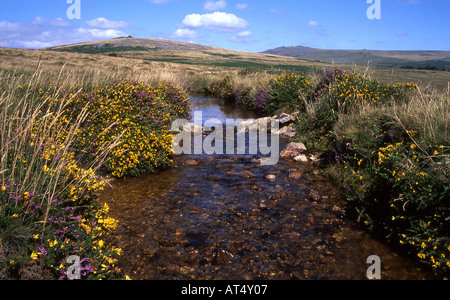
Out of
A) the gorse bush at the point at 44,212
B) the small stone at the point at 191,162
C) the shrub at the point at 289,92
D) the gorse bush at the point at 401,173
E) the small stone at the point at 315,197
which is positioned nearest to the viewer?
the gorse bush at the point at 44,212

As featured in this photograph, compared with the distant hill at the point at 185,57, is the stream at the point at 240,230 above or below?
below

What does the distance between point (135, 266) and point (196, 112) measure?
41.2 feet

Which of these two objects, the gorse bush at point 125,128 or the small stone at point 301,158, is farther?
the small stone at point 301,158

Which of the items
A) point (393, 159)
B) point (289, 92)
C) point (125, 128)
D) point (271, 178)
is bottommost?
point (271, 178)

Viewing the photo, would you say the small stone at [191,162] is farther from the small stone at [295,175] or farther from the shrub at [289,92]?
the shrub at [289,92]

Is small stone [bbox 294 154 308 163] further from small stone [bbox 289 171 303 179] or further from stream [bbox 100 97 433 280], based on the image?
small stone [bbox 289 171 303 179]

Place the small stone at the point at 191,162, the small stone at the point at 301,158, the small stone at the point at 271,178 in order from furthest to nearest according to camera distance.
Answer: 1. the small stone at the point at 301,158
2. the small stone at the point at 191,162
3. the small stone at the point at 271,178

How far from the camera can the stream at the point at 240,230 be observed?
159 inches

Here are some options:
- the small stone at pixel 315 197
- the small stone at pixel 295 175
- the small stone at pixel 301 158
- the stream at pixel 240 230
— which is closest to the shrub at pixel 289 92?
the small stone at pixel 301 158

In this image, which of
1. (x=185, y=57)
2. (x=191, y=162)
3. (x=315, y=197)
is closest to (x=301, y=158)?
(x=315, y=197)

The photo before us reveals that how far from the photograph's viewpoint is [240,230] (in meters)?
4.98

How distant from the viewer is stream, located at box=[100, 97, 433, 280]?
403 cm

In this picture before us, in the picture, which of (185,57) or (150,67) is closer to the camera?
(150,67)

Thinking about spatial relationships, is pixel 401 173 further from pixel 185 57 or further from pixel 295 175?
pixel 185 57
